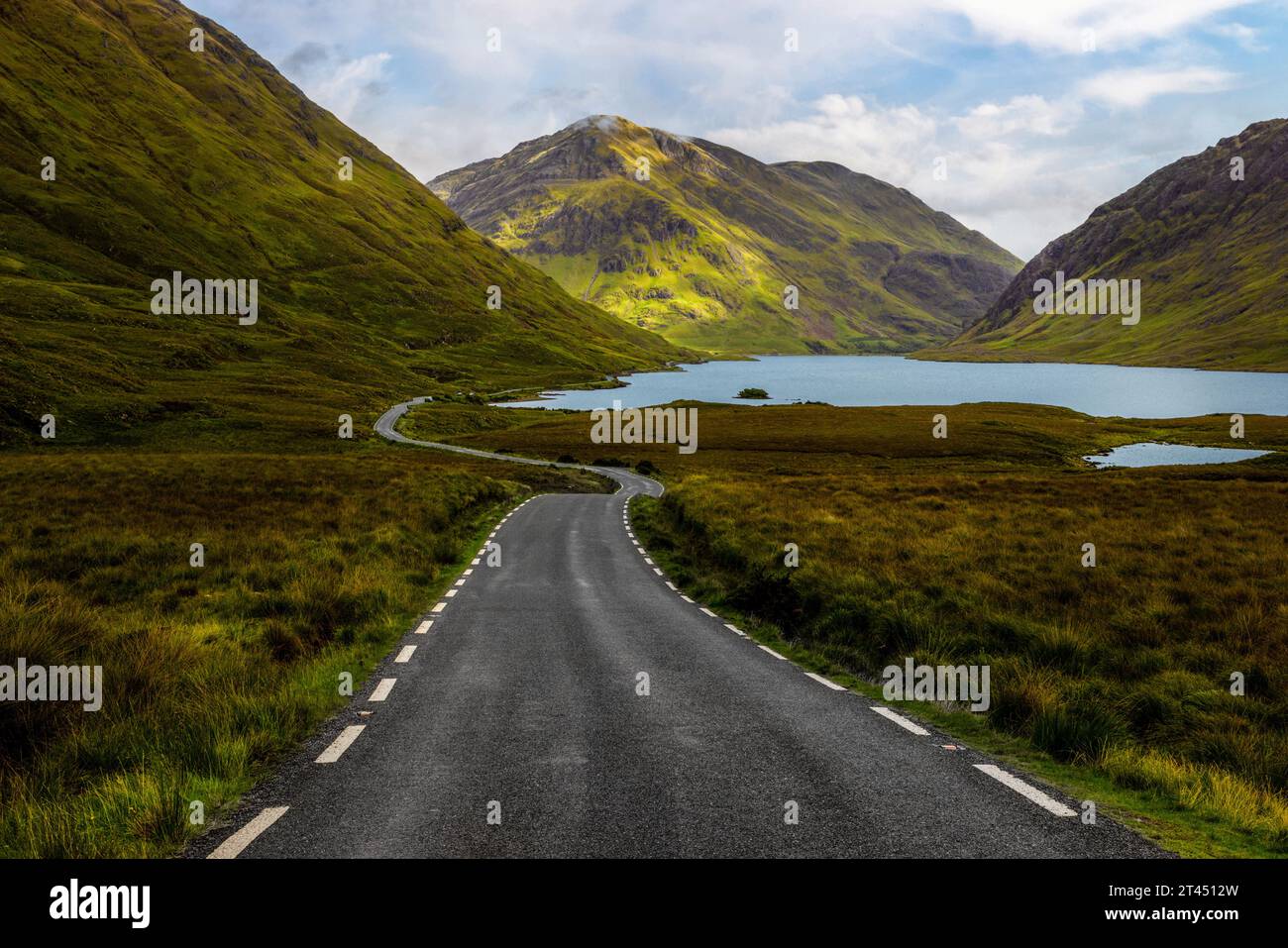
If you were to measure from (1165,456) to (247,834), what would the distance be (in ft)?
310

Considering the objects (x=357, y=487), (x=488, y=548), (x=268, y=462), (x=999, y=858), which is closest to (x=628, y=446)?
(x=268, y=462)

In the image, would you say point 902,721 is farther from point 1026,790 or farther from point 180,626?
point 180,626

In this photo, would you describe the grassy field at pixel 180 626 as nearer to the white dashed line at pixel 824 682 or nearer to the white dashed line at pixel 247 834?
the white dashed line at pixel 247 834

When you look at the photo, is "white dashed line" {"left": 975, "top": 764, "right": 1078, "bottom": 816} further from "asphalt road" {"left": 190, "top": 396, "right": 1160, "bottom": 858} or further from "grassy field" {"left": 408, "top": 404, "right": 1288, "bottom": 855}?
"grassy field" {"left": 408, "top": 404, "right": 1288, "bottom": 855}

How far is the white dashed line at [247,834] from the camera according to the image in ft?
18.2

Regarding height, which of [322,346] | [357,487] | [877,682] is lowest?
[877,682]

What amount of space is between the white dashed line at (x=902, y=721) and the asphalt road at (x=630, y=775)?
0.15 meters

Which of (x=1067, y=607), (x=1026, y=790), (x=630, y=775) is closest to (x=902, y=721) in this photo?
(x=1026, y=790)

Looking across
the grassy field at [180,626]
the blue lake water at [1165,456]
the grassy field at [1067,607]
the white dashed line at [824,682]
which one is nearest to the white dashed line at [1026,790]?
the grassy field at [1067,607]

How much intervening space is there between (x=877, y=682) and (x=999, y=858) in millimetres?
5898

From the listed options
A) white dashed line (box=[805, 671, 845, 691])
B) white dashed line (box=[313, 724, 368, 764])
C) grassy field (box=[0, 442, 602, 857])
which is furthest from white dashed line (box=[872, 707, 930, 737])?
grassy field (box=[0, 442, 602, 857])

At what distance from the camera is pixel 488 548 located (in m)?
26.8
